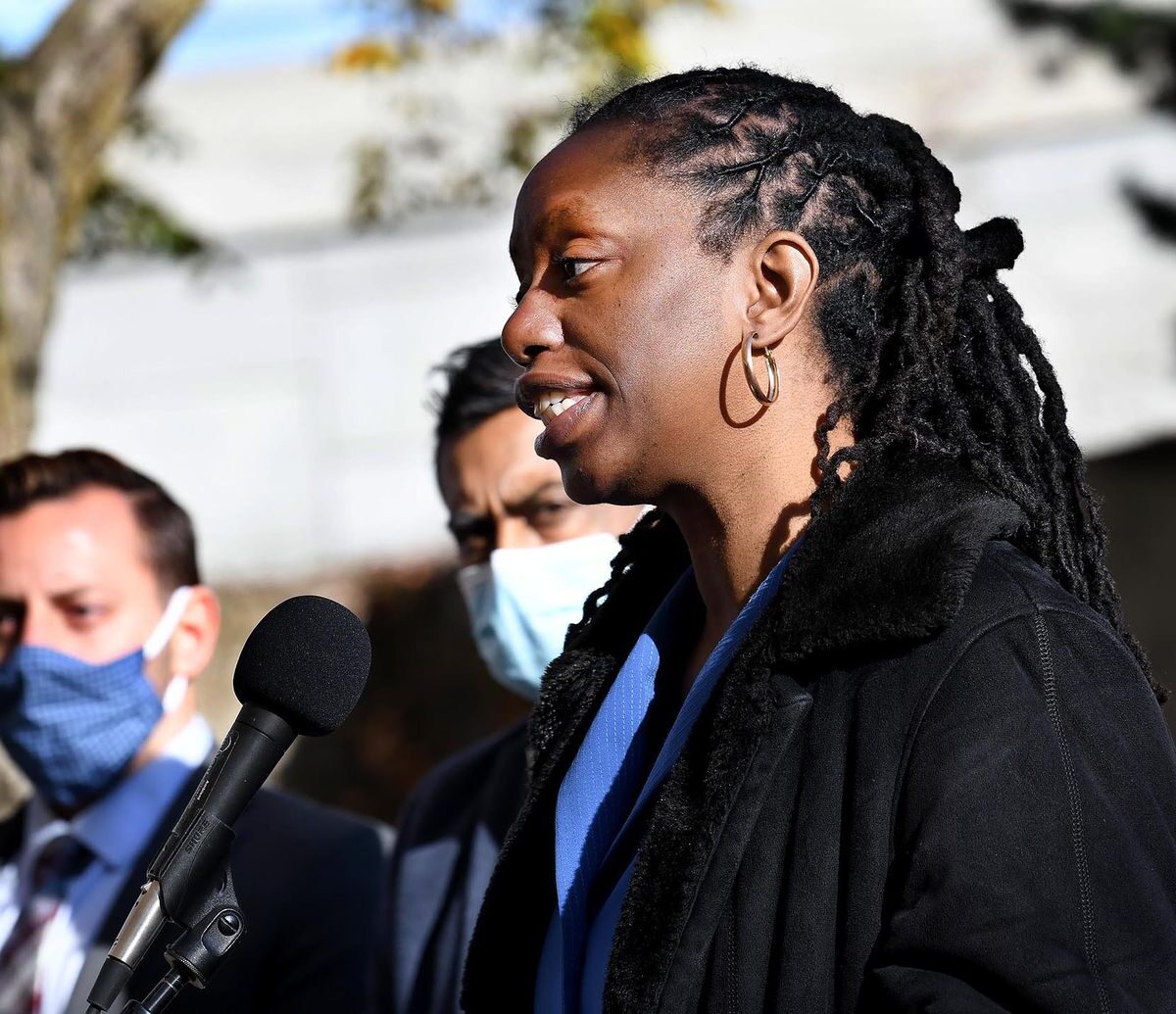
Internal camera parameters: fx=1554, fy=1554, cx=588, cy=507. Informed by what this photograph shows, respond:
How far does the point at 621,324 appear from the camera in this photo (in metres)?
2.06

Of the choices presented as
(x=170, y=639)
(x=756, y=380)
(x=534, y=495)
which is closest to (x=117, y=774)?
(x=170, y=639)

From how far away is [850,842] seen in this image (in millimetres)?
1766

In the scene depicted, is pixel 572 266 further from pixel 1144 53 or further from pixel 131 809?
pixel 1144 53

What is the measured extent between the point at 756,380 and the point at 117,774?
223 centimetres

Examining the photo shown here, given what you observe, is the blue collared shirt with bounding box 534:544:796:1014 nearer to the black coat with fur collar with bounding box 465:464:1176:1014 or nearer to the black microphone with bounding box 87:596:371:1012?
the black coat with fur collar with bounding box 465:464:1176:1014

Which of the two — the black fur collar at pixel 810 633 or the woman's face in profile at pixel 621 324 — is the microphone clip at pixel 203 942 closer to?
the black fur collar at pixel 810 633

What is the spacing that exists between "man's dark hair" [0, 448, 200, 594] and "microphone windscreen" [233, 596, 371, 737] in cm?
167

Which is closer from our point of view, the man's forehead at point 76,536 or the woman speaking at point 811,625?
the woman speaking at point 811,625

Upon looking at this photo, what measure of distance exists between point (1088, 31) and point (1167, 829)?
476 inches

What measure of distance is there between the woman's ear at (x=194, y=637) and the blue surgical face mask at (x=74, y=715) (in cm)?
11


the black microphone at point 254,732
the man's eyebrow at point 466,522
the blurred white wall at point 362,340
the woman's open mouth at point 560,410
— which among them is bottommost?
the black microphone at point 254,732

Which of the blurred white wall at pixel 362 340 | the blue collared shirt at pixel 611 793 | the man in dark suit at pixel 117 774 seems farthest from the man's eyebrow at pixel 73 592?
the blurred white wall at pixel 362 340

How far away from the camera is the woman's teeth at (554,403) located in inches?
83.5

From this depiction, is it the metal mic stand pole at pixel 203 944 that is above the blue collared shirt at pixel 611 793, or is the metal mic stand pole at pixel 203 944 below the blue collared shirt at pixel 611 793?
below
